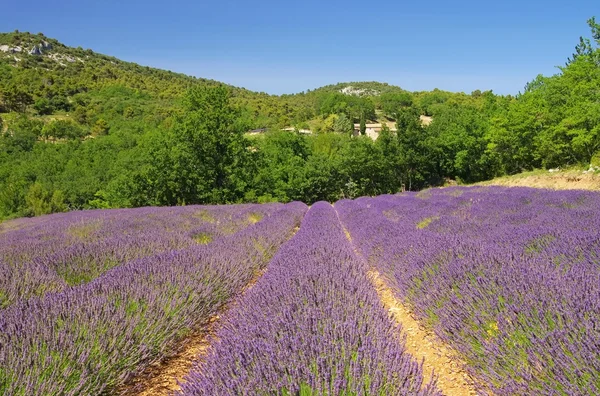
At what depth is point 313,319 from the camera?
2.08m

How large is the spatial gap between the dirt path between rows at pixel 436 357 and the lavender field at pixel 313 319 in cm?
9

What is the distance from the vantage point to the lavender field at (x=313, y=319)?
153 centimetres

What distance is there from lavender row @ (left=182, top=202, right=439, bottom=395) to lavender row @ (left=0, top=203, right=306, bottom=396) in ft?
1.84

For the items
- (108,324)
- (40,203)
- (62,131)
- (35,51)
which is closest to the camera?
(108,324)

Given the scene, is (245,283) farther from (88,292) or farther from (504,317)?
(504,317)

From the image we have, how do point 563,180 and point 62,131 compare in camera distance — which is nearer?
point 563,180

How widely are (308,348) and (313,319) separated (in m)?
0.38

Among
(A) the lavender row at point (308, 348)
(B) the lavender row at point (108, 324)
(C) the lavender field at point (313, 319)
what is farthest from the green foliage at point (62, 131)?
(A) the lavender row at point (308, 348)

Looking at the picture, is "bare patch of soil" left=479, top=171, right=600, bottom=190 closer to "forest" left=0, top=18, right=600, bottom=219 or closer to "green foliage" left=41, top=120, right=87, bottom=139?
"forest" left=0, top=18, right=600, bottom=219

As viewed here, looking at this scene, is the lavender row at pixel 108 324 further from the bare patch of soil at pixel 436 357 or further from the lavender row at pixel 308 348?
the bare patch of soil at pixel 436 357

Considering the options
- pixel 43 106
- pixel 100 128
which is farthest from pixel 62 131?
pixel 43 106

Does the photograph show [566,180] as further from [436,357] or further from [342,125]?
[342,125]

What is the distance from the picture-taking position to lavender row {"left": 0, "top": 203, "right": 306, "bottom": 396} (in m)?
1.73

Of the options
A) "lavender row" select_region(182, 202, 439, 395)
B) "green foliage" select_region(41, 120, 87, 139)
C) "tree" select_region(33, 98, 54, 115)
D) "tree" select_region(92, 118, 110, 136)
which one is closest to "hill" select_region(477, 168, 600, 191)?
"lavender row" select_region(182, 202, 439, 395)
